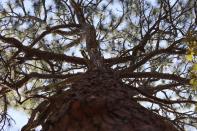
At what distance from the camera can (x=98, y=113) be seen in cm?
151

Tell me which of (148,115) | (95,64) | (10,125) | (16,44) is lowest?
(10,125)

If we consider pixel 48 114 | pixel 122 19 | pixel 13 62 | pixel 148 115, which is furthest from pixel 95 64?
pixel 122 19

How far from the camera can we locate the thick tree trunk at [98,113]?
4.66ft

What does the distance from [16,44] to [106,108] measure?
2.11 metres

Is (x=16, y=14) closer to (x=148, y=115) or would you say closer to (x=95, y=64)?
(x=95, y=64)

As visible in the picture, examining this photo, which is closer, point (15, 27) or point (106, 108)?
point (106, 108)

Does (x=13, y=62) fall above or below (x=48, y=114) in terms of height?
above

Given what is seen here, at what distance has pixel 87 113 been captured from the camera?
1508 mm

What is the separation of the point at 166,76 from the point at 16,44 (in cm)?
138

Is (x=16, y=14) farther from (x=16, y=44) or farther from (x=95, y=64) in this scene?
(x=95, y=64)

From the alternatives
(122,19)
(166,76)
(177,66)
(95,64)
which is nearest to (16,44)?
(95,64)

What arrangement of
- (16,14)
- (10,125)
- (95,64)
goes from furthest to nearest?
(16,14)
(10,125)
(95,64)

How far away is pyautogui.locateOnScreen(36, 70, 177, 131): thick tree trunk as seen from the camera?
1422mm

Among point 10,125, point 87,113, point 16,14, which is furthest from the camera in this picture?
point 16,14
